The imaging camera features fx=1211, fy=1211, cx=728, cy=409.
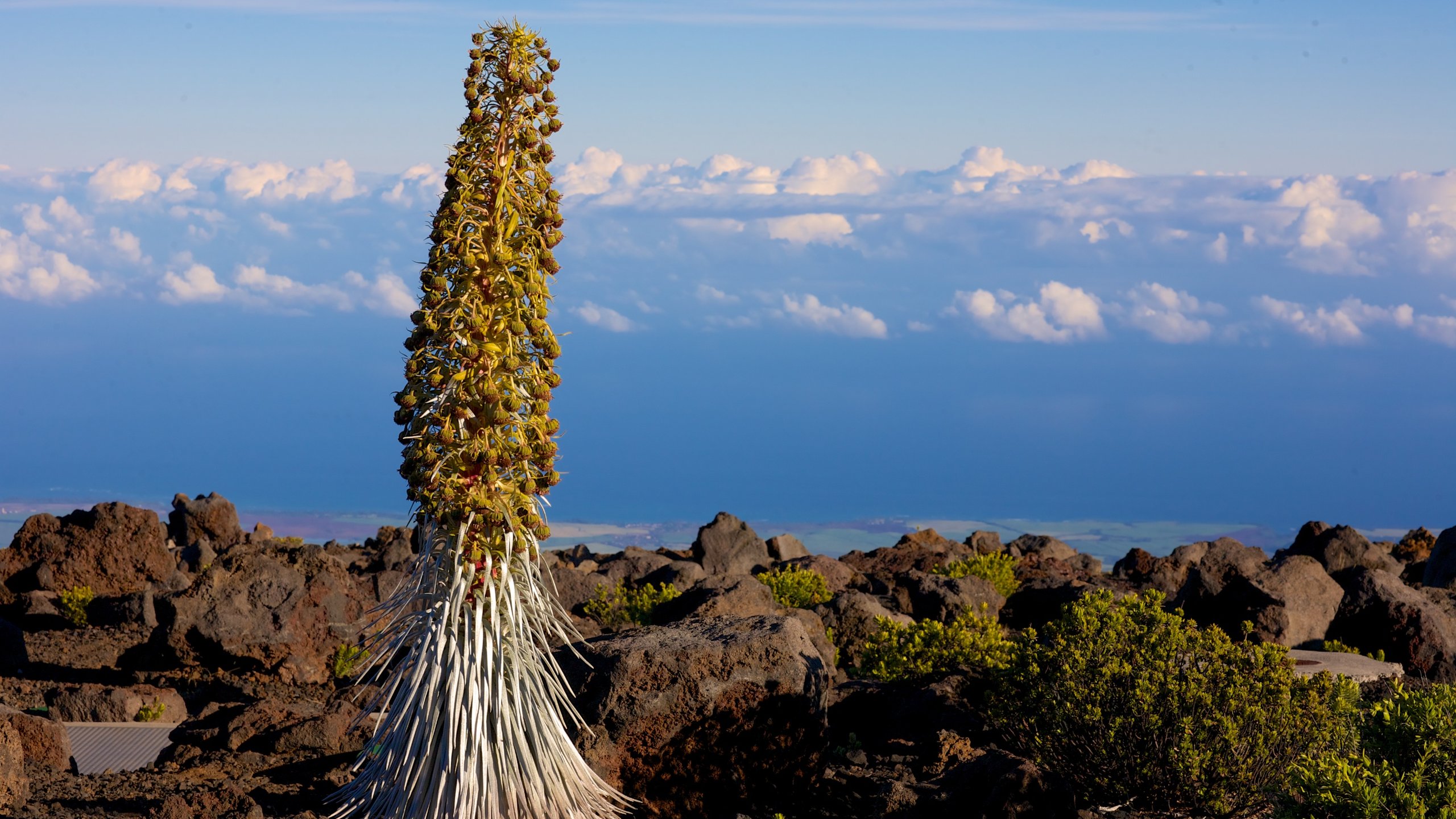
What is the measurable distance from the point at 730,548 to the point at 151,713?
1254 cm

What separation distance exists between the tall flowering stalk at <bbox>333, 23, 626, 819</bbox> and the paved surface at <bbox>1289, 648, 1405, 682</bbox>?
26.9 ft

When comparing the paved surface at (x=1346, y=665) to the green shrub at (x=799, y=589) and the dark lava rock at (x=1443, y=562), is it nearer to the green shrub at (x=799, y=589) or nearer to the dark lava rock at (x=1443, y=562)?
the green shrub at (x=799, y=589)

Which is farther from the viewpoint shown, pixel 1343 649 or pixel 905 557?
pixel 905 557

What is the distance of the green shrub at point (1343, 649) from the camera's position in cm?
1417

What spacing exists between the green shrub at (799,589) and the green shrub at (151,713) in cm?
732

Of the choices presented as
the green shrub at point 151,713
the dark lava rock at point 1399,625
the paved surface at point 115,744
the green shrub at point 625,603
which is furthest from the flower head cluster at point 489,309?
the dark lava rock at point 1399,625

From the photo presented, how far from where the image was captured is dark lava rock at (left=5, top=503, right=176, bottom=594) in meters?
20.0

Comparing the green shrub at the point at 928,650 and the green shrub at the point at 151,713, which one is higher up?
the green shrub at the point at 928,650

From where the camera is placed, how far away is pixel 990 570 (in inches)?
781

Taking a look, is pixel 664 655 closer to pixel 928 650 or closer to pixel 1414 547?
pixel 928 650

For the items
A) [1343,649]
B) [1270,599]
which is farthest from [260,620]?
[1343,649]

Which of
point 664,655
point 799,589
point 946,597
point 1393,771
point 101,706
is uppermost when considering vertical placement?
point 799,589

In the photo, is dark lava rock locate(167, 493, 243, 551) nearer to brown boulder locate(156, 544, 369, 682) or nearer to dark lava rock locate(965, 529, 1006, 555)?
brown boulder locate(156, 544, 369, 682)

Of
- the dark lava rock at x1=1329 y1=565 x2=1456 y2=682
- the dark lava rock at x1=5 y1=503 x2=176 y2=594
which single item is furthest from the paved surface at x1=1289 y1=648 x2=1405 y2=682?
the dark lava rock at x1=5 y1=503 x2=176 y2=594
